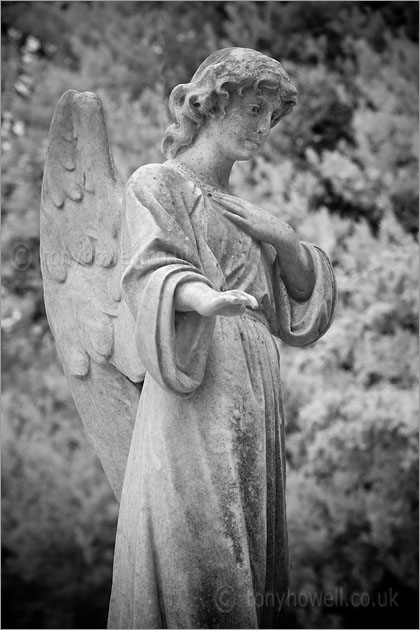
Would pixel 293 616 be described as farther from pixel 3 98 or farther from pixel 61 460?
pixel 3 98

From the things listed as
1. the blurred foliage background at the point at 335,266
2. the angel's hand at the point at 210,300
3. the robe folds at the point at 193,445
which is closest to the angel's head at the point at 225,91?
the robe folds at the point at 193,445

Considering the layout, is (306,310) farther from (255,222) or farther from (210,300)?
(210,300)

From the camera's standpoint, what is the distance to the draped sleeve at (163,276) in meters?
3.83

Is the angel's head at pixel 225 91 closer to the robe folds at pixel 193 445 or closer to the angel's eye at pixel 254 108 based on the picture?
the angel's eye at pixel 254 108

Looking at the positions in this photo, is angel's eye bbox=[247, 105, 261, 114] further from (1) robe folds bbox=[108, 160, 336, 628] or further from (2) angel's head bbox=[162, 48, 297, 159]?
(1) robe folds bbox=[108, 160, 336, 628]

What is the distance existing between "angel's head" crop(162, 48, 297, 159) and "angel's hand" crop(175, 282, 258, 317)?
0.82 m

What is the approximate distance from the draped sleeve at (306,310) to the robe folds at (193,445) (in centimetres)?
24

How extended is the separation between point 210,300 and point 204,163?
0.86m

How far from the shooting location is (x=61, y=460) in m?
10.7

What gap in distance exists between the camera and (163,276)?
3.84m

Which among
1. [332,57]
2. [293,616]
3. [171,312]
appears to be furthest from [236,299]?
[332,57]

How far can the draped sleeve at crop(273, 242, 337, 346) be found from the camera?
4469 millimetres

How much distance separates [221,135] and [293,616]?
677 cm

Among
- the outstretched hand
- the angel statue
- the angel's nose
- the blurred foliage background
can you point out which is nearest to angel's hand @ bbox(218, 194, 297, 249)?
the angel statue
